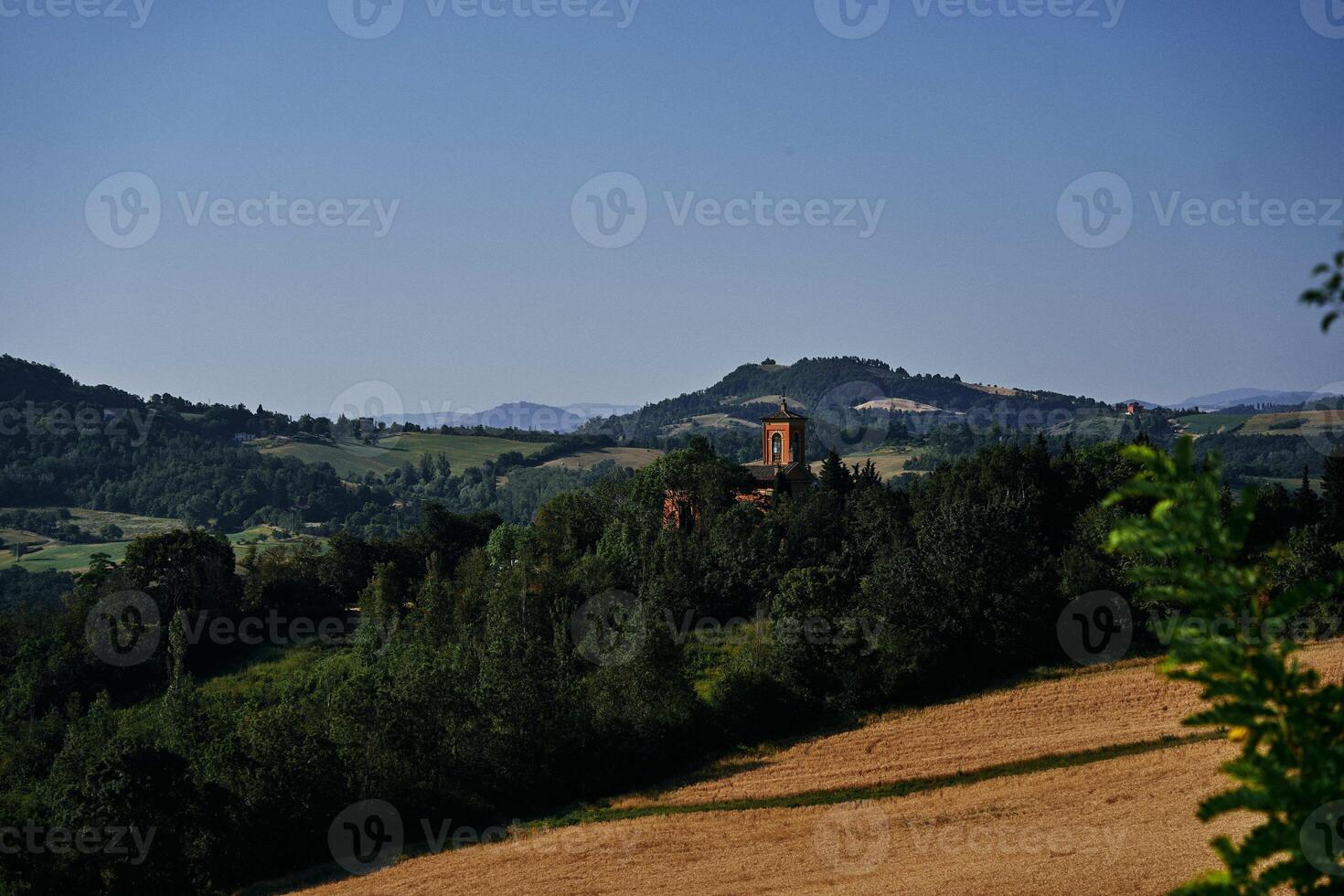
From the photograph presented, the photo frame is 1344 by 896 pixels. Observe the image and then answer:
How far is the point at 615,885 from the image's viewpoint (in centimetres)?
2877

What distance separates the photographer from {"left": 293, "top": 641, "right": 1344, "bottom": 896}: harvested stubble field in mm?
26875

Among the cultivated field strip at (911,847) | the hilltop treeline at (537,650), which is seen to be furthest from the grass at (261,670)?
the cultivated field strip at (911,847)

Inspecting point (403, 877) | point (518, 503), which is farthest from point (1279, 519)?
point (518, 503)

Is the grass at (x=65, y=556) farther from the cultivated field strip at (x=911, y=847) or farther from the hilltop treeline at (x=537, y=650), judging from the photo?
the cultivated field strip at (x=911, y=847)

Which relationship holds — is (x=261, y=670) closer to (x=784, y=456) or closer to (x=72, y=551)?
(x=784, y=456)

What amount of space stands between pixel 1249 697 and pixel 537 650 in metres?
42.6

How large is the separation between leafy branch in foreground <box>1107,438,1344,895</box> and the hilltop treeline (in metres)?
15.1

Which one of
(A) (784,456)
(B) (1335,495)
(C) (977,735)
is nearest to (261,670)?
(A) (784,456)

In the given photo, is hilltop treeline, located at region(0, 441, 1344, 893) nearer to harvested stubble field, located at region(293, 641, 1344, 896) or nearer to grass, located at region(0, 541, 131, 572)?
harvested stubble field, located at region(293, 641, 1344, 896)

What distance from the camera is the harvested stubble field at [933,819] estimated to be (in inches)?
1058

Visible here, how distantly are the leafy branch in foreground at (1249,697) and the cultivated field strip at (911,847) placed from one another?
60.0ft

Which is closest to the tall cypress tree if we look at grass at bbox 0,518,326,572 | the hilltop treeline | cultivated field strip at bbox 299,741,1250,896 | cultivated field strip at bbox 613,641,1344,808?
the hilltop treeline

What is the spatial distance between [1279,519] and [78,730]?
2357 inches

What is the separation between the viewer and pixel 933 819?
3238cm
